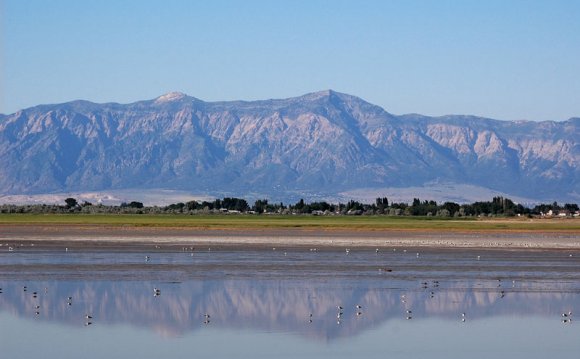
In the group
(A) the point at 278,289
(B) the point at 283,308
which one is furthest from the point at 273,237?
(B) the point at 283,308

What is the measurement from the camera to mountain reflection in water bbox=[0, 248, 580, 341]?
2934cm

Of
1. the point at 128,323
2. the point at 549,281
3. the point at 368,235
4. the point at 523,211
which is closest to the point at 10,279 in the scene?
Answer: the point at 128,323

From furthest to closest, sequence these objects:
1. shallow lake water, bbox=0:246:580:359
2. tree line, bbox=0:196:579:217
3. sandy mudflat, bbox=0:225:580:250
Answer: tree line, bbox=0:196:579:217, sandy mudflat, bbox=0:225:580:250, shallow lake water, bbox=0:246:580:359

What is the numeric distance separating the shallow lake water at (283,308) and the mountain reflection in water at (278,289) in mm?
51

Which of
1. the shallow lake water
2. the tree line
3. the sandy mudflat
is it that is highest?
the tree line

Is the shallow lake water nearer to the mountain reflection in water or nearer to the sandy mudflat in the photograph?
the mountain reflection in water

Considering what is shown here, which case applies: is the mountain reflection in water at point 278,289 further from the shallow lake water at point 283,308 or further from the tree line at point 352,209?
the tree line at point 352,209

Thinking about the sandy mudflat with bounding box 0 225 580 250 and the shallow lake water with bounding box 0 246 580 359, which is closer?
the shallow lake water with bounding box 0 246 580 359

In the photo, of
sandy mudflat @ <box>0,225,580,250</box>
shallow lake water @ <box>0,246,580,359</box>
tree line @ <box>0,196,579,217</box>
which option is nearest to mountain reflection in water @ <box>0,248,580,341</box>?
shallow lake water @ <box>0,246,580,359</box>

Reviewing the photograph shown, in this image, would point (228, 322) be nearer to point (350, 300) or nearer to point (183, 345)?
point (183, 345)

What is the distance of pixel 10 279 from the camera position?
38.2m

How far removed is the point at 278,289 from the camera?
3588 centimetres

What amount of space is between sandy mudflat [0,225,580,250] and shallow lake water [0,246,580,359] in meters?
14.4

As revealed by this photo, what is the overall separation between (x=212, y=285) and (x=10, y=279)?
266 inches
